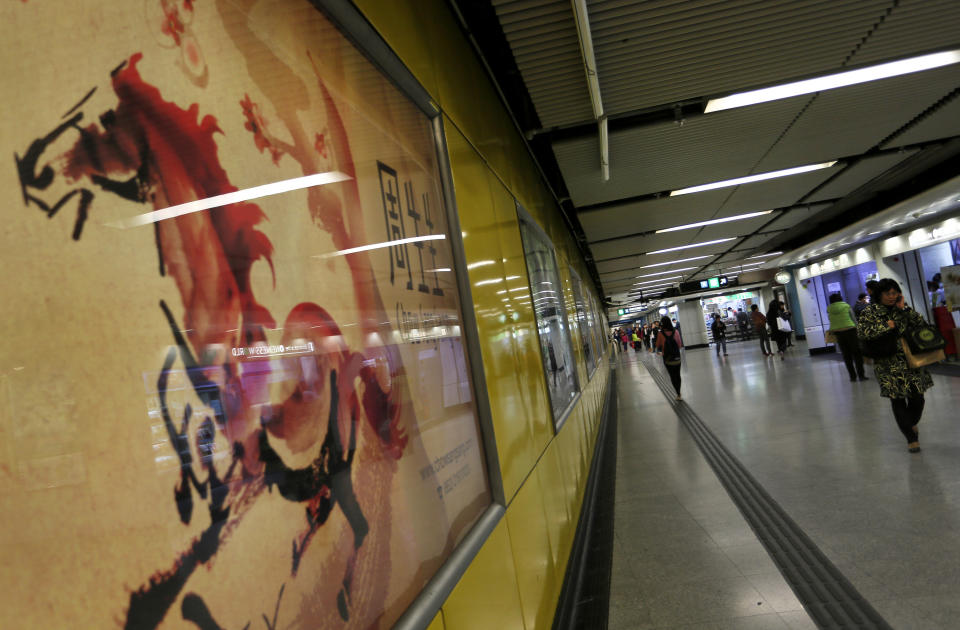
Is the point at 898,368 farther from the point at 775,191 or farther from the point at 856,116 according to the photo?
the point at 775,191

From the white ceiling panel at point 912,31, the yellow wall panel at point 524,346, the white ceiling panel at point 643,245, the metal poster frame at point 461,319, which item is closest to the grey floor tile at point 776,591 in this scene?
the yellow wall panel at point 524,346

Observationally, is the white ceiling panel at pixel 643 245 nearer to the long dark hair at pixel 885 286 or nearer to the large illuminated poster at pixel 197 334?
the long dark hair at pixel 885 286

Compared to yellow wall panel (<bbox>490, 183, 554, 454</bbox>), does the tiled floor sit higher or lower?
lower

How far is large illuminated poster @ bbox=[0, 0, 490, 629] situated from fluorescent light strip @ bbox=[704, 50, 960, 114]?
166 inches

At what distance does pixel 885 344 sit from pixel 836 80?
2.21m

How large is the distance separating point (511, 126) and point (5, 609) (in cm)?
442

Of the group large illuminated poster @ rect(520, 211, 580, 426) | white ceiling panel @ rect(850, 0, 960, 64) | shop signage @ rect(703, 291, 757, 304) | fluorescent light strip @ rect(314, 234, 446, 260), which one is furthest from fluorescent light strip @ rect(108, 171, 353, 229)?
shop signage @ rect(703, 291, 757, 304)

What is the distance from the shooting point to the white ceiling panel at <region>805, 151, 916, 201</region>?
7710mm

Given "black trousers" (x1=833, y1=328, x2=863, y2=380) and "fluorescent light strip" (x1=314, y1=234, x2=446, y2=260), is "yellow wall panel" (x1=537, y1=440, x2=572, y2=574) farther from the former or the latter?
"black trousers" (x1=833, y1=328, x2=863, y2=380)

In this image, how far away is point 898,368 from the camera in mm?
5109

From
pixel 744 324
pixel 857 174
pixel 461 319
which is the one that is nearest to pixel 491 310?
pixel 461 319

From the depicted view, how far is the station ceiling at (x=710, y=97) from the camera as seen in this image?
11.4ft

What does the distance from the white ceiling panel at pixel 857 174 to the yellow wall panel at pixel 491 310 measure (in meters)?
6.87

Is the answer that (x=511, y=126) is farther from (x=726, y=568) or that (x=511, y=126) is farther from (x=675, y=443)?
(x=675, y=443)
